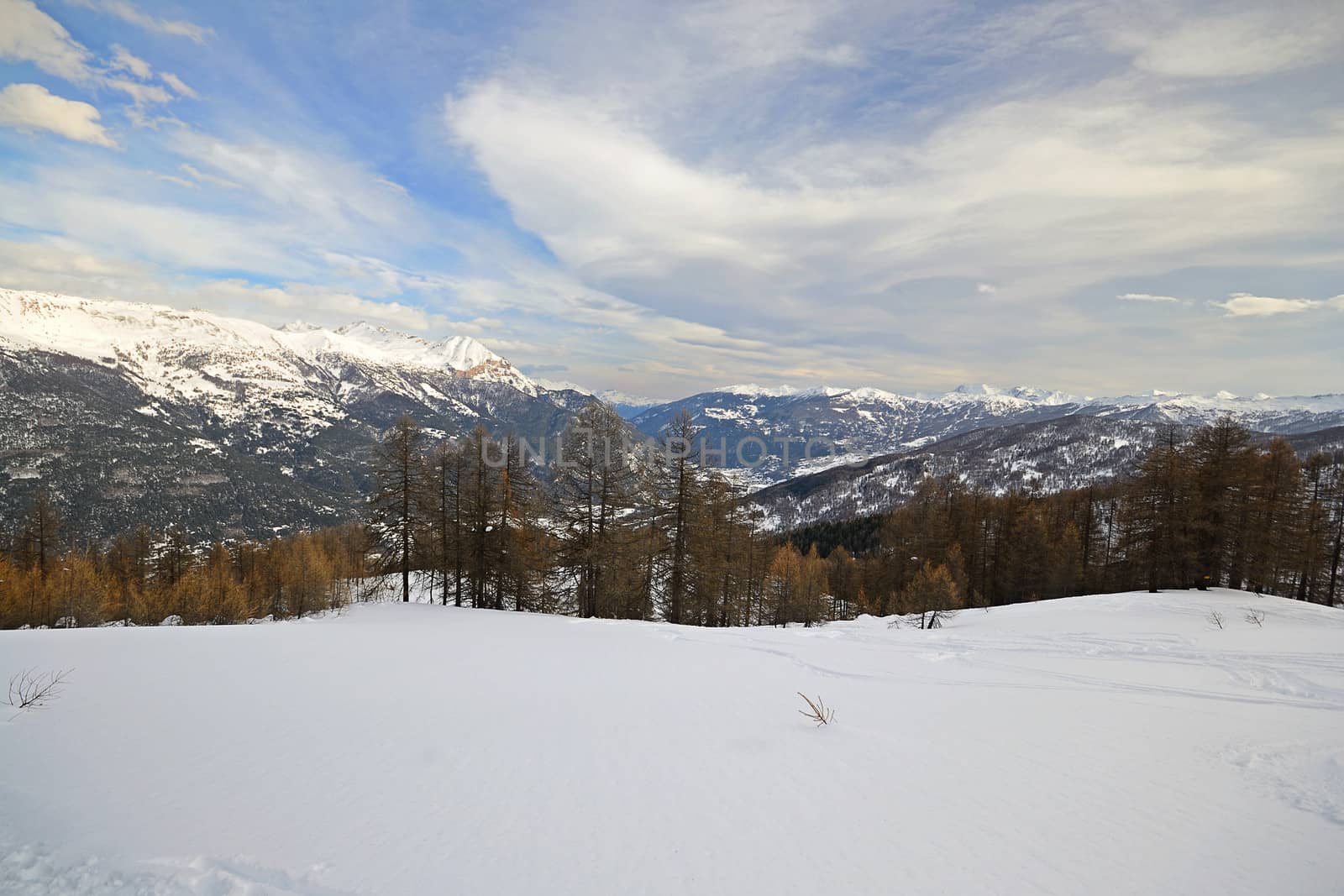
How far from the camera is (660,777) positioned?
541 centimetres

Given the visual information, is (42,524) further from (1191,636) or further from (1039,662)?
(1191,636)

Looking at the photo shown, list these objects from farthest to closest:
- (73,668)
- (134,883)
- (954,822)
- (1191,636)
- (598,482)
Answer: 1. (598,482)
2. (1191,636)
3. (73,668)
4. (954,822)
5. (134,883)

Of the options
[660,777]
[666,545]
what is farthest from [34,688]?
[666,545]

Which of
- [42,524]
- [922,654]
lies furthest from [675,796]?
[42,524]

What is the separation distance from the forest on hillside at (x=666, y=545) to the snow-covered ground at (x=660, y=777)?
13.0 meters

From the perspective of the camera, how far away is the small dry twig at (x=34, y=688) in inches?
261

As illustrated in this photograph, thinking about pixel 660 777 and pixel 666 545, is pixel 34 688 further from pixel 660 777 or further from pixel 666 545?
pixel 666 545

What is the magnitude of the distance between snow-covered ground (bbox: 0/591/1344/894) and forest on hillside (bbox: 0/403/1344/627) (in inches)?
511

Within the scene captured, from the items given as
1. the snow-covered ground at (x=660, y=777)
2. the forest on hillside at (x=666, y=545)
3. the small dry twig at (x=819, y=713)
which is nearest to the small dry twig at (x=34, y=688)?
the snow-covered ground at (x=660, y=777)

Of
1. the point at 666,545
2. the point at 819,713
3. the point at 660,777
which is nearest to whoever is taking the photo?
the point at 660,777

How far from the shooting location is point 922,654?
1171cm

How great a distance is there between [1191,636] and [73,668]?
74.8 ft

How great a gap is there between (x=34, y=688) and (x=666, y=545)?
17.9 meters

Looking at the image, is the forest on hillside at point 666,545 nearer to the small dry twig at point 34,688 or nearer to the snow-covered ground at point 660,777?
the snow-covered ground at point 660,777
